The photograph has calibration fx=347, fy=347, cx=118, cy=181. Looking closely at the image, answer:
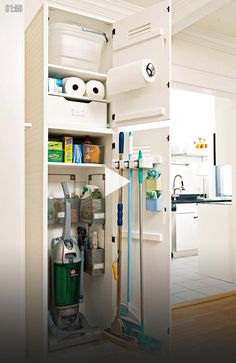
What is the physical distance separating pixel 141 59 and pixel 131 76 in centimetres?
15

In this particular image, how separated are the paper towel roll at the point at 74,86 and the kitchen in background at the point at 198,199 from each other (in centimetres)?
202

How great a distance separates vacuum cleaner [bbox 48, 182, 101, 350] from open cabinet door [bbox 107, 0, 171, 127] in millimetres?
658

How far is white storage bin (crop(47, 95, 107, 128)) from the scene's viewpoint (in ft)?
6.90

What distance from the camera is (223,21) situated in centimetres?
307

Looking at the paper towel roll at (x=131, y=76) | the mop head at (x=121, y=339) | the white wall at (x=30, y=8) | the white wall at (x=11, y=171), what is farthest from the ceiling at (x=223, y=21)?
the mop head at (x=121, y=339)

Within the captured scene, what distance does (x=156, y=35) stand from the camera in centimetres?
199

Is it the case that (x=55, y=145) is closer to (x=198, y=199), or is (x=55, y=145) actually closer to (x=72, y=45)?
(x=72, y=45)

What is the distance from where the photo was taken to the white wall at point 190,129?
5.53 m

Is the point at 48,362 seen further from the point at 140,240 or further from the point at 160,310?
the point at 140,240

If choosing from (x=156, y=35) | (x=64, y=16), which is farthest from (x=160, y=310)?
(x=64, y=16)

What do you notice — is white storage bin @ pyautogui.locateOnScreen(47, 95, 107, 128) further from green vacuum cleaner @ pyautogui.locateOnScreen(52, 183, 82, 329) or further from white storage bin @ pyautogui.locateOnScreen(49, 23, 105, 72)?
green vacuum cleaner @ pyautogui.locateOnScreen(52, 183, 82, 329)

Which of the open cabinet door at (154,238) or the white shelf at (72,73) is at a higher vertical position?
the white shelf at (72,73)

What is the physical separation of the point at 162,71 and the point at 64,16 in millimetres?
743

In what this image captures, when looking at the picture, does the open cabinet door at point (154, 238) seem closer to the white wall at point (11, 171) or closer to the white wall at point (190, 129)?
the white wall at point (11, 171)
